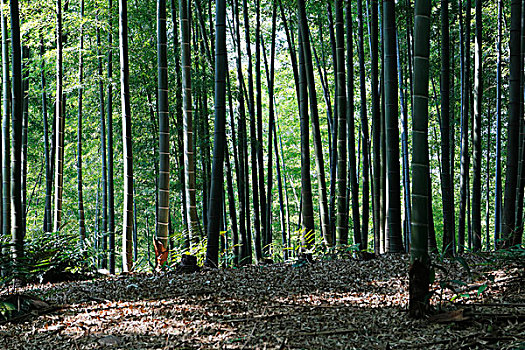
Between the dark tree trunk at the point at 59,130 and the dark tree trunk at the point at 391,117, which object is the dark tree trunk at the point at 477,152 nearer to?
the dark tree trunk at the point at 391,117

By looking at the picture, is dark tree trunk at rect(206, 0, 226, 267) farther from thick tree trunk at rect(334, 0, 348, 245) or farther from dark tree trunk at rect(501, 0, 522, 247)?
dark tree trunk at rect(501, 0, 522, 247)

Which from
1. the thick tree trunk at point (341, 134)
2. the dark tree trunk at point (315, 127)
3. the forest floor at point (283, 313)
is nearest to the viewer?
the forest floor at point (283, 313)

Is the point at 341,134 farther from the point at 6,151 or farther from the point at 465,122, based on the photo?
the point at 6,151

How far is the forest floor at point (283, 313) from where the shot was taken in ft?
6.77

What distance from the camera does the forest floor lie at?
2062 millimetres

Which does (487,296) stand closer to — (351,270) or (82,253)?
(351,270)

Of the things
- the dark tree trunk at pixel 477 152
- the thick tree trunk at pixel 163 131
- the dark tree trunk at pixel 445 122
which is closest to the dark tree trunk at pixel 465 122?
the dark tree trunk at pixel 477 152

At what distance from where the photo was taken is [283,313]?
2549 mm

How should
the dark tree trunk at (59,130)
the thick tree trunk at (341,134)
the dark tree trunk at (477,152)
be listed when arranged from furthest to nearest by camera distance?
the dark tree trunk at (59,130)
the dark tree trunk at (477,152)
the thick tree trunk at (341,134)

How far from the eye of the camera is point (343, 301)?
281 cm

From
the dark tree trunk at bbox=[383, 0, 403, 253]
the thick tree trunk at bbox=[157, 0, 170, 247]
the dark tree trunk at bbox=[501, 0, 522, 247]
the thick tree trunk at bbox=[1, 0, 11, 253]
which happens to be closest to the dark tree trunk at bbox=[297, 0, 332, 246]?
the dark tree trunk at bbox=[383, 0, 403, 253]

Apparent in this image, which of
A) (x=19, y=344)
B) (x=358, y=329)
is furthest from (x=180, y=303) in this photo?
(x=358, y=329)

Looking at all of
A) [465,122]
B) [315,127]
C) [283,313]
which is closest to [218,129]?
[315,127]

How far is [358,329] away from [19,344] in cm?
161
